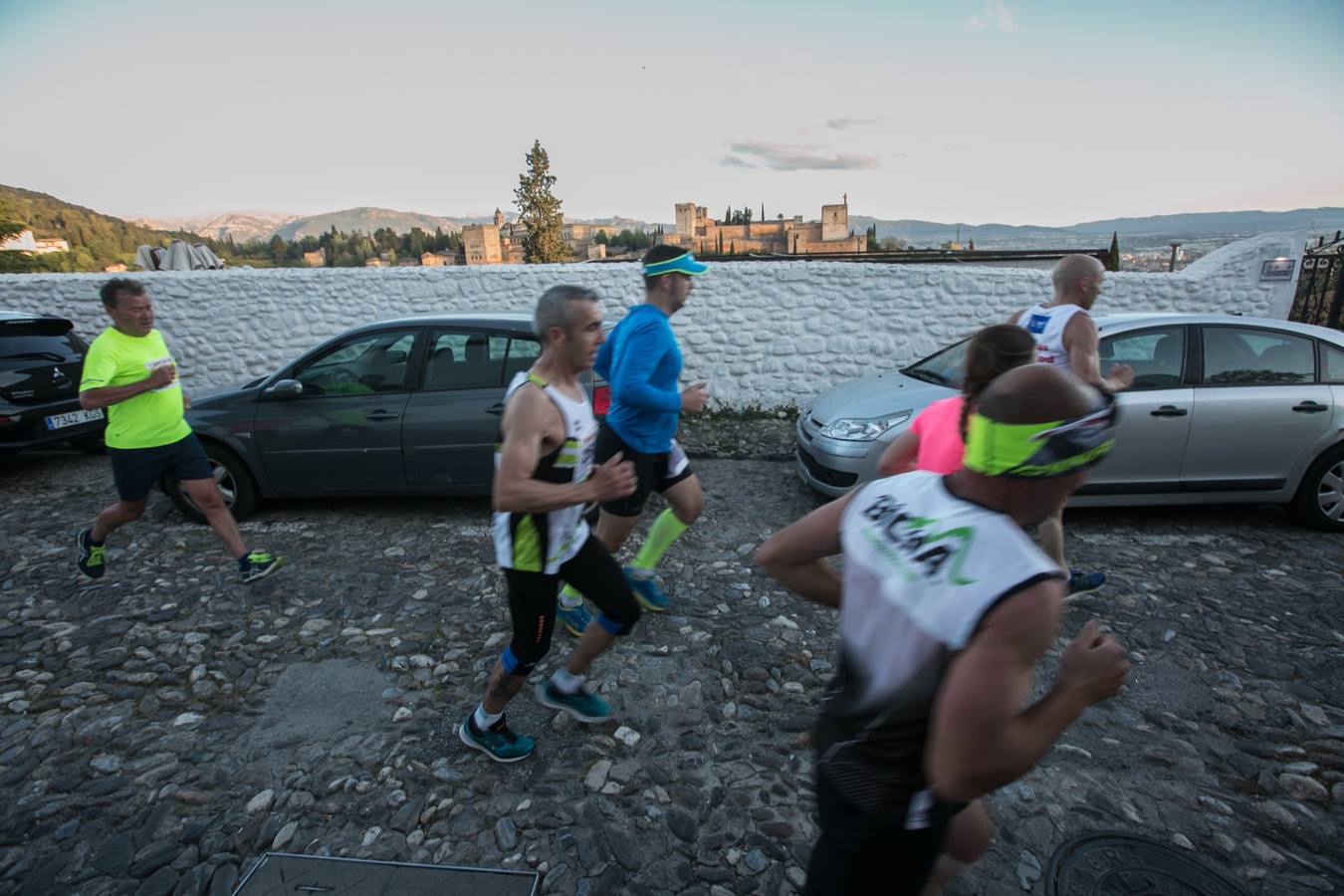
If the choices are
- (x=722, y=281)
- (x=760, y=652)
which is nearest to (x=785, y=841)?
(x=760, y=652)

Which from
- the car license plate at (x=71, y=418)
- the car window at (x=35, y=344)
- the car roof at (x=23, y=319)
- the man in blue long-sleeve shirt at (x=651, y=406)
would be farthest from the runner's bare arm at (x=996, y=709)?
the car roof at (x=23, y=319)

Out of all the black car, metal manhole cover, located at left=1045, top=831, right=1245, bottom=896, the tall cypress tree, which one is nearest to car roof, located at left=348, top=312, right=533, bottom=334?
the black car

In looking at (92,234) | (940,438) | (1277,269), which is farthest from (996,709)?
(92,234)

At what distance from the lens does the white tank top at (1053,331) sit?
11.8ft

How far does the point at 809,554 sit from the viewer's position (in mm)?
1653

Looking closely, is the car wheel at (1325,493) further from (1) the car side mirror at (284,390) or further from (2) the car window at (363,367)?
(1) the car side mirror at (284,390)

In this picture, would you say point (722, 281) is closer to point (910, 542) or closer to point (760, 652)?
point (760, 652)

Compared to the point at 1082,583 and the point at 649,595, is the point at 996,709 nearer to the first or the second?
the point at 649,595

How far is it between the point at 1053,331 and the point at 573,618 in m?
3.02

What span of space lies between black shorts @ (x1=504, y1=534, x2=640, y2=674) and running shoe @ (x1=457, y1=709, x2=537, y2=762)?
36 cm

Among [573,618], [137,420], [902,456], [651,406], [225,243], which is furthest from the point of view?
[225,243]

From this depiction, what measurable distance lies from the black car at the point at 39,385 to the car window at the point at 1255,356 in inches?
386

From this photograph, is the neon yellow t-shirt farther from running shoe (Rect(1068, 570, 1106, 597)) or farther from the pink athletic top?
running shoe (Rect(1068, 570, 1106, 597))

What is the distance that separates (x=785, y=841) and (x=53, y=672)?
12.6ft
